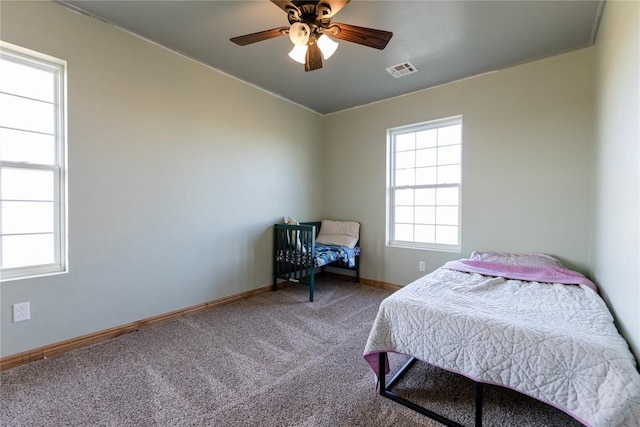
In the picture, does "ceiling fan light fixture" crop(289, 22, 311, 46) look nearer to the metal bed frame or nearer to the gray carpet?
the metal bed frame

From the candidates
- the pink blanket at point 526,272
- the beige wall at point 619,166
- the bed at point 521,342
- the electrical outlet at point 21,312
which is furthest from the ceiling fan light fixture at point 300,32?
the electrical outlet at point 21,312

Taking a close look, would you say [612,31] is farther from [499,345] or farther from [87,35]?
[87,35]

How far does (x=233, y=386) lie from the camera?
1.70 metres

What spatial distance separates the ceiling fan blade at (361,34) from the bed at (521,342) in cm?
170

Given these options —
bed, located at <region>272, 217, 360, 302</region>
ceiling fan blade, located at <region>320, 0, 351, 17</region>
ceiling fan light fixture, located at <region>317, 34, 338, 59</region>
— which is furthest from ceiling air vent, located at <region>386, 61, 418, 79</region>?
bed, located at <region>272, 217, 360, 302</region>

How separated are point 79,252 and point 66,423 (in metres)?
1.19

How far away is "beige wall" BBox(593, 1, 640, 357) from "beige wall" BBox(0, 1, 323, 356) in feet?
10.2

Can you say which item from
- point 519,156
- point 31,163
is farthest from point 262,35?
point 519,156

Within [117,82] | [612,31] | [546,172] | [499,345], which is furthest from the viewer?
[546,172]

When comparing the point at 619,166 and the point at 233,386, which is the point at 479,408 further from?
the point at 619,166

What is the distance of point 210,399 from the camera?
5.20 feet

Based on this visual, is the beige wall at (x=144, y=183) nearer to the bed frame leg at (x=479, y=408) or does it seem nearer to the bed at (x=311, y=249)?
the bed at (x=311, y=249)

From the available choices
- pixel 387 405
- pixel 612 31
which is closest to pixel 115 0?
pixel 387 405

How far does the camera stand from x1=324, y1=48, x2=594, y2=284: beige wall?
102 inches
